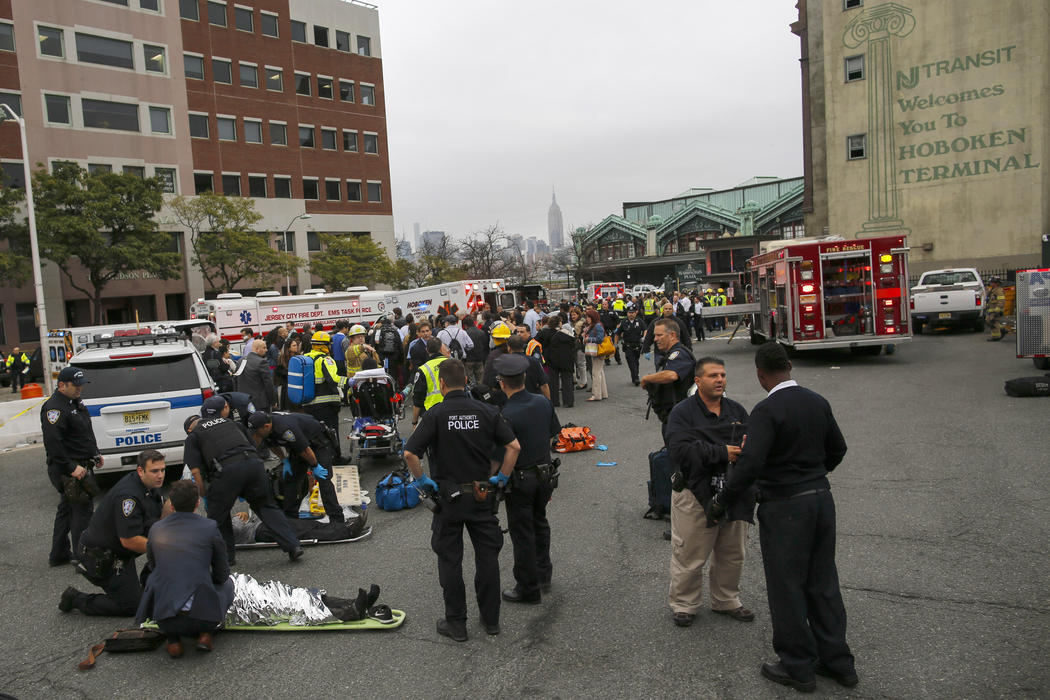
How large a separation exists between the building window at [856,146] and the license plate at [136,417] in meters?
34.7

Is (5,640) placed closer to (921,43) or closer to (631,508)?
(631,508)

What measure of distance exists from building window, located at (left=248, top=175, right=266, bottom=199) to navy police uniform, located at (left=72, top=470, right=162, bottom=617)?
1684 inches

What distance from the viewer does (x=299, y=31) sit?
47.5 meters

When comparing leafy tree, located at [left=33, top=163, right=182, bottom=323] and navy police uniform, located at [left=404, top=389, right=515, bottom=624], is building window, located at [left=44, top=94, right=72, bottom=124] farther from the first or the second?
navy police uniform, located at [left=404, top=389, right=515, bottom=624]

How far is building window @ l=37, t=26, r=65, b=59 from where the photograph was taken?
36.4 meters

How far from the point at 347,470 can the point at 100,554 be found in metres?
3.39

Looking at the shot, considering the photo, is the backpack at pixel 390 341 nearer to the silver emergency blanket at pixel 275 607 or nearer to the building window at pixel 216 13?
the silver emergency blanket at pixel 275 607

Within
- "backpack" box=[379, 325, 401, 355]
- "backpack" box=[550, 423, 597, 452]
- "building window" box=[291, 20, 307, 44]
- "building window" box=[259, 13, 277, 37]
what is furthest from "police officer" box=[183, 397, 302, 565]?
"building window" box=[291, 20, 307, 44]

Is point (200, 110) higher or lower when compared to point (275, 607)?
higher

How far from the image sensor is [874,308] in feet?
56.0

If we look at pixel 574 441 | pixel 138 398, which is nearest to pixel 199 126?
pixel 138 398

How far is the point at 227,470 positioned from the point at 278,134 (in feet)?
145

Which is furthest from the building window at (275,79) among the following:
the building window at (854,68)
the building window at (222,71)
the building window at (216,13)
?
the building window at (854,68)

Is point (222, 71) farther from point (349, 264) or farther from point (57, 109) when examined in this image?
point (349, 264)
